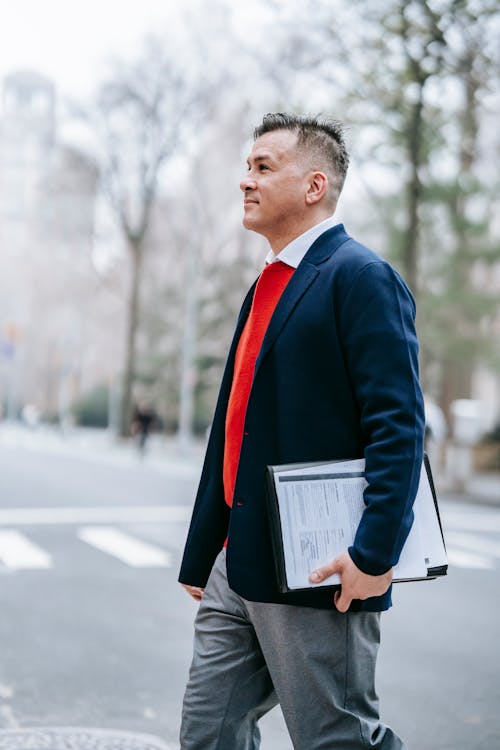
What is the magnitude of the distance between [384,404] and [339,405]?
0.42 feet

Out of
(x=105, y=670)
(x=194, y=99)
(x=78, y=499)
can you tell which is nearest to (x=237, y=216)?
(x=194, y=99)

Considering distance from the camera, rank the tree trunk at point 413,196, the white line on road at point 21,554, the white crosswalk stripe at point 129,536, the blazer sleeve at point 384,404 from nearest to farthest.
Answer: the blazer sleeve at point 384,404 < the white line on road at point 21,554 < the white crosswalk stripe at point 129,536 < the tree trunk at point 413,196

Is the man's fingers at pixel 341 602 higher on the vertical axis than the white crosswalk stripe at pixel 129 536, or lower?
higher

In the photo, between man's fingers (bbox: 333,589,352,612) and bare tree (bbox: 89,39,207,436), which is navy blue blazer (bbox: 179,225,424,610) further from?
bare tree (bbox: 89,39,207,436)

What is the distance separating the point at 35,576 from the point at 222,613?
6579 millimetres

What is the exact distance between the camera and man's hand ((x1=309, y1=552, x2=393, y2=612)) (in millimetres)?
2479

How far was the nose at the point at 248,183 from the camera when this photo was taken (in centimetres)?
279

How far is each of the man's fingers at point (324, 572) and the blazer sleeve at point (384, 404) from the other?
0.16ft

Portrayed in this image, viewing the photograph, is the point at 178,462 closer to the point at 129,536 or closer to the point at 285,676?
the point at 129,536

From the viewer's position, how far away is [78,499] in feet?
53.4

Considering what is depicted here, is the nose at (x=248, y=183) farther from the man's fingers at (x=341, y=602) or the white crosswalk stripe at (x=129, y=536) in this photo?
the white crosswalk stripe at (x=129, y=536)

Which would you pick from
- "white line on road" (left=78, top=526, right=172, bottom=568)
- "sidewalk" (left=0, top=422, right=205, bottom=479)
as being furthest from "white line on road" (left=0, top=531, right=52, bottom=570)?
"sidewalk" (left=0, top=422, right=205, bottom=479)

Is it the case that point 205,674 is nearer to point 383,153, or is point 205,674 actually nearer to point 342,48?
point 342,48

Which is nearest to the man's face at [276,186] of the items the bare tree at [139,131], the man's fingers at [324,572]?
the man's fingers at [324,572]
